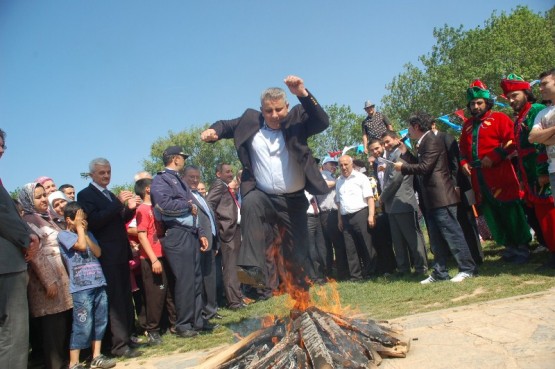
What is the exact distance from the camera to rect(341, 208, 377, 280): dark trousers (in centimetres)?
795

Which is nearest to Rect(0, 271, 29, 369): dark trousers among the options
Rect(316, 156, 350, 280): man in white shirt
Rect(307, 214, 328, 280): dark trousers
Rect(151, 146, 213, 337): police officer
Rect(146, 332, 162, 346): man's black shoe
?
Rect(146, 332, 162, 346): man's black shoe

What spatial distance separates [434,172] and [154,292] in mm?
4288

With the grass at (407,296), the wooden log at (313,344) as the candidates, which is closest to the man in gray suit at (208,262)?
the grass at (407,296)

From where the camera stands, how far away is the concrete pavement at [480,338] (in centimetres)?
301

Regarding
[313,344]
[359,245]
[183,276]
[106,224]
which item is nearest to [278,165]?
[313,344]

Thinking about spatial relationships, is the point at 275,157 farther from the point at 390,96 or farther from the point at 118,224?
the point at 390,96

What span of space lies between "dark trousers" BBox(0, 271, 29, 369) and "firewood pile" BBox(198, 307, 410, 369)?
153 centimetres

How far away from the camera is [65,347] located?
16.6ft

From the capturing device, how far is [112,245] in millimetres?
5406

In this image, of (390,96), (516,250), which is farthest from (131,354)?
(390,96)

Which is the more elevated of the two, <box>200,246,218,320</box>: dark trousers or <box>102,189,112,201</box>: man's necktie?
<box>102,189,112,201</box>: man's necktie

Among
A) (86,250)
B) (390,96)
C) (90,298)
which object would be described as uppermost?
(390,96)

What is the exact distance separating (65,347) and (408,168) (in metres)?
4.96

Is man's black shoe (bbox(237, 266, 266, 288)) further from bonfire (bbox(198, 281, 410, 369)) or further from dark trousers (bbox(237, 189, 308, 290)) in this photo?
bonfire (bbox(198, 281, 410, 369))
